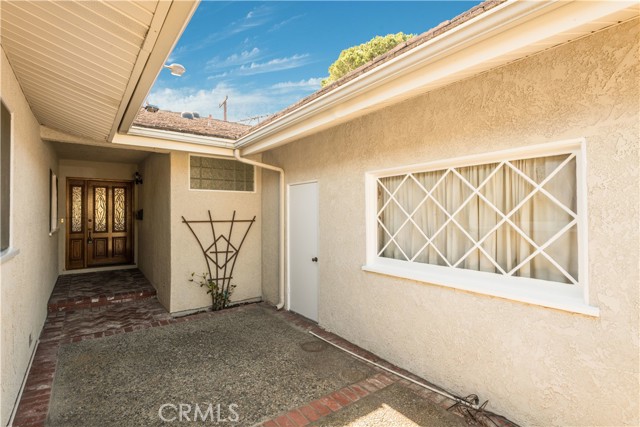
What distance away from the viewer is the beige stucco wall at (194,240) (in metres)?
7.06

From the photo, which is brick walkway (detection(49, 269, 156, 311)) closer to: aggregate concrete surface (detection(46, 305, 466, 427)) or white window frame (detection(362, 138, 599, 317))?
aggregate concrete surface (detection(46, 305, 466, 427))

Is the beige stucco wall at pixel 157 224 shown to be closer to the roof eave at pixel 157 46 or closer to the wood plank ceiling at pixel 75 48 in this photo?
the wood plank ceiling at pixel 75 48

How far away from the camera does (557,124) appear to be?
3023mm

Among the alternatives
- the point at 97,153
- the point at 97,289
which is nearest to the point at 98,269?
the point at 97,289

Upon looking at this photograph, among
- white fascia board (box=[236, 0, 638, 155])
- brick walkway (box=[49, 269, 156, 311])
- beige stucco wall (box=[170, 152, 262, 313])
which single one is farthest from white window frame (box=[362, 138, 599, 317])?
brick walkway (box=[49, 269, 156, 311])

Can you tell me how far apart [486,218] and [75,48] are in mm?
4794

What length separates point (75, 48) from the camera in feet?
9.91

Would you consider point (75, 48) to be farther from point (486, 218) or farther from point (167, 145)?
point (486, 218)

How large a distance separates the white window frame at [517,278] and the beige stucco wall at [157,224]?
4886 mm

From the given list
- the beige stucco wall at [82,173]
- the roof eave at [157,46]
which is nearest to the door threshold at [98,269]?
the beige stucco wall at [82,173]

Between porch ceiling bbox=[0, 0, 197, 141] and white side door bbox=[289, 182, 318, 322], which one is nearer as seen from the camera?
porch ceiling bbox=[0, 0, 197, 141]

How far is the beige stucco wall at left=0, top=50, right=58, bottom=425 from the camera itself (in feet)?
10.6

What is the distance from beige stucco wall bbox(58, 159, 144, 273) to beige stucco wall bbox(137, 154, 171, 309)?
131 centimetres

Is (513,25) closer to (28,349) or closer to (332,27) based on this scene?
(28,349)
